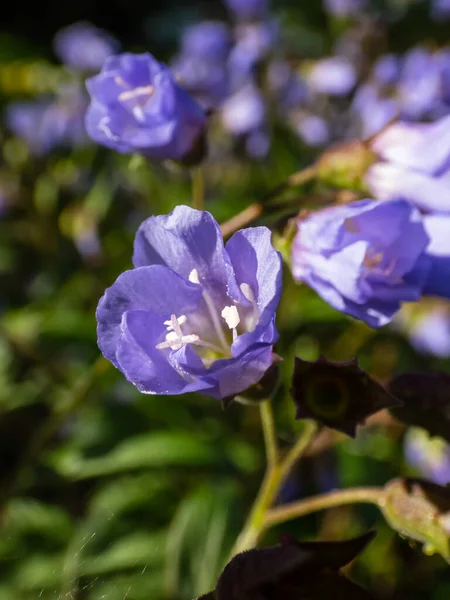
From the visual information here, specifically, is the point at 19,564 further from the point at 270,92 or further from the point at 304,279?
the point at 270,92

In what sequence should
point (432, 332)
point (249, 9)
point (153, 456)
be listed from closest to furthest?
point (153, 456) < point (432, 332) < point (249, 9)

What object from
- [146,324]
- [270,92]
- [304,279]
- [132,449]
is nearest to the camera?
[146,324]

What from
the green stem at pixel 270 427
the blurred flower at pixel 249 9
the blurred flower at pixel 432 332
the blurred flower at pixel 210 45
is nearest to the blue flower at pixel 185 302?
the green stem at pixel 270 427

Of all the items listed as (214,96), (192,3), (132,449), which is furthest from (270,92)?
(192,3)

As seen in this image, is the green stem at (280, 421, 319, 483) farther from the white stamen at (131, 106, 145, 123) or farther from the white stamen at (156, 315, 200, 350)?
the white stamen at (131, 106, 145, 123)

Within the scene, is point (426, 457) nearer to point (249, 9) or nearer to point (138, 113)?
point (138, 113)

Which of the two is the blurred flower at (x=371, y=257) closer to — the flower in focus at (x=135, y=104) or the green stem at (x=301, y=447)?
the green stem at (x=301, y=447)

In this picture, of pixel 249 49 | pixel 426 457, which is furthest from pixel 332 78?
pixel 426 457
